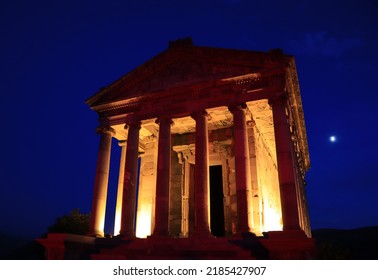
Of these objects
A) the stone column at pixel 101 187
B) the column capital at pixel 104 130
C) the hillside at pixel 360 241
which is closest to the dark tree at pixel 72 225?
the stone column at pixel 101 187

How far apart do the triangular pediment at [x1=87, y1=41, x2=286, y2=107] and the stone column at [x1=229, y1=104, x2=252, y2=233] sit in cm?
278

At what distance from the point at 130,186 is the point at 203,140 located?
19.0 feet

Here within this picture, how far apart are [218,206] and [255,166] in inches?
196

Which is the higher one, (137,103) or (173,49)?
(173,49)

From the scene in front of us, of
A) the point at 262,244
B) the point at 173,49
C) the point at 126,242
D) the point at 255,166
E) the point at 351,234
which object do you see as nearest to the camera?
the point at 262,244

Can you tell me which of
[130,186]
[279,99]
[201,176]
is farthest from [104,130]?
[279,99]

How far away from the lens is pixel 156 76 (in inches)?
850

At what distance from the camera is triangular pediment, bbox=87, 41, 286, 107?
18.4 meters

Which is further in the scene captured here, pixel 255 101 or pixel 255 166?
pixel 255 166

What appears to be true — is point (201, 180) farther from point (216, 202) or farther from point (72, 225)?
point (72, 225)

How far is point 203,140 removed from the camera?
18375mm

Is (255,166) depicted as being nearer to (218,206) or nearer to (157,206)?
(218,206)
